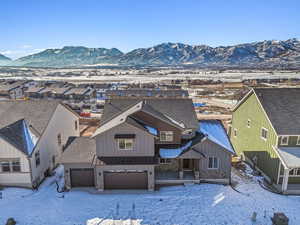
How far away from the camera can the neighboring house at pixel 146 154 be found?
16.6 meters

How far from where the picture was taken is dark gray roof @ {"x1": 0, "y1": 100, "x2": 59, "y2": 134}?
1933 centimetres

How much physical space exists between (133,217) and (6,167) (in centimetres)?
1057

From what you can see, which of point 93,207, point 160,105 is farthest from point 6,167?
point 160,105

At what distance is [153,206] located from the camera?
14930 mm

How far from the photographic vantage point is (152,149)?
1692 centimetres

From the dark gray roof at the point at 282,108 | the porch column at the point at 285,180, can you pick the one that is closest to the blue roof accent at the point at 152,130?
the dark gray roof at the point at 282,108

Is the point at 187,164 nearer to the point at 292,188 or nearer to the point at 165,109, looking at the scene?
the point at 165,109

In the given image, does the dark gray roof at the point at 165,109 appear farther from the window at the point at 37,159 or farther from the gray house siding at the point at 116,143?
the window at the point at 37,159

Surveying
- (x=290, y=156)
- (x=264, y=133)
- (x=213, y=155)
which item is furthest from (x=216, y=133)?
(x=290, y=156)

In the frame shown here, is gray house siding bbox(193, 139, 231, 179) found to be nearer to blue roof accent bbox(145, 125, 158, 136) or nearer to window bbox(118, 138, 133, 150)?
blue roof accent bbox(145, 125, 158, 136)

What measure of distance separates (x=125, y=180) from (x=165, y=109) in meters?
7.18

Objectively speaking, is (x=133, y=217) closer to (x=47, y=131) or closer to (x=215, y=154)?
(x=215, y=154)

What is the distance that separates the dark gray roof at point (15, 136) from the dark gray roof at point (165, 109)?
6.22m

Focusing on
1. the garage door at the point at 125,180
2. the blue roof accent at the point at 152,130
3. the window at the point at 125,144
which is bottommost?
the garage door at the point at 125,180
